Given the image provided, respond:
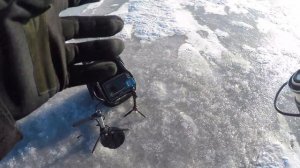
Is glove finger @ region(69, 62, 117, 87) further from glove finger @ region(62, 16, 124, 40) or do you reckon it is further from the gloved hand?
glove finger @ region(62, 16, 124, 40)

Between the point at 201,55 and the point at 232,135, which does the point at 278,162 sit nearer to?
the point at 232,135

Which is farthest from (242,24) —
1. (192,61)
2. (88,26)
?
(88,26)

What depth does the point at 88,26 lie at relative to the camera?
230 cm

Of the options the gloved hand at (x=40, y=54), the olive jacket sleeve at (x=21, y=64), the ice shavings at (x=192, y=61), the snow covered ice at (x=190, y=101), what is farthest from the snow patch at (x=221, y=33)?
the olive jacket sleeve at (x=21, y=64)

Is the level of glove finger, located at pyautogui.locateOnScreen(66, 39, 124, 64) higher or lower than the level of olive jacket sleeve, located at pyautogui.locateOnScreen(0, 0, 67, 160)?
→ lower

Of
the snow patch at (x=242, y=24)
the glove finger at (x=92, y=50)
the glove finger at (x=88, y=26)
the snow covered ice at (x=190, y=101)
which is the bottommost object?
the snow covered ice at (x=190, y=101)

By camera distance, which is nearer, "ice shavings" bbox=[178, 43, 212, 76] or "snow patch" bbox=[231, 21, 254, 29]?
"ice shavings" bbox=[178, 43, 212, 76]

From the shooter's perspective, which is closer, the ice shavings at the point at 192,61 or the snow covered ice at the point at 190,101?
the snow covered ice at the point at 190,101

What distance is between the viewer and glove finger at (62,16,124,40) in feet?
7.39

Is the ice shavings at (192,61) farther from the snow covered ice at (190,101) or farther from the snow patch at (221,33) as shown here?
the snow patch at (221,33)

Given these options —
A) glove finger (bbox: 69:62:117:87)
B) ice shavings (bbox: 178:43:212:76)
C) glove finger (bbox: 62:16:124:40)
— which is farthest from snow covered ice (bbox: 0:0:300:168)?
glove finger (bbox: 62:16:124:40)

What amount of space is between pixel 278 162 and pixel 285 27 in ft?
6.99

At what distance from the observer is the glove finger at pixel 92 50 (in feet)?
7.40

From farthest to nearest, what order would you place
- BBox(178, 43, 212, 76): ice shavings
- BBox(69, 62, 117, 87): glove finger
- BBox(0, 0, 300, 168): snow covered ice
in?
BBox(178, 43, 212, 76): ice shavings, BBox(0, 0, 300, 168): snow covered ice, BBox(69, 62, 117, 87): glove finger
